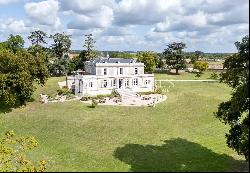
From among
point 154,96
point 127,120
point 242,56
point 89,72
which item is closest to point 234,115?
point 242,56

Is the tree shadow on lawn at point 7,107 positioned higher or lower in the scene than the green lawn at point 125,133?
higher

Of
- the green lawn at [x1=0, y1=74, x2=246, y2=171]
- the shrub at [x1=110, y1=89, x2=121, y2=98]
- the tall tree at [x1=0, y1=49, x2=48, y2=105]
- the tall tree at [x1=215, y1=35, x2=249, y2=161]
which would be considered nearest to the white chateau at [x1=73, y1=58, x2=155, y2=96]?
the shrub at [x1=110, y1=89, x2=121, y2=98]

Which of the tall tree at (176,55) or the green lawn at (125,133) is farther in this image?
the tall tree at (176,55)

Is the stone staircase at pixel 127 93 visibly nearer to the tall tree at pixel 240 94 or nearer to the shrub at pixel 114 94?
the shrub at pixel 114 94

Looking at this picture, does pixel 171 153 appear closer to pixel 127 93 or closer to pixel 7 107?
pixel 127 93

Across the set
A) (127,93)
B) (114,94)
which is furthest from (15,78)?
(127,93)

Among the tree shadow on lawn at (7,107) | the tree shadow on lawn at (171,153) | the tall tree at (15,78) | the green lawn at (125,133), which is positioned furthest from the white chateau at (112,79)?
the tree shadow on lawn at (171,153)

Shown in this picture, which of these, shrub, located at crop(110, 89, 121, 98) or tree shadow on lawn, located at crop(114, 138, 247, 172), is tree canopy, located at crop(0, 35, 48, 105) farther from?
tree shadow on lawn, located at crop(114, 138, 247, 172)
